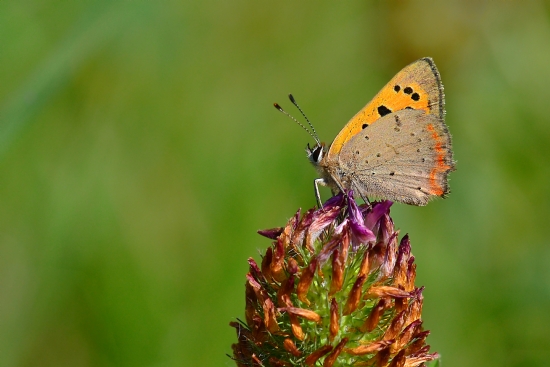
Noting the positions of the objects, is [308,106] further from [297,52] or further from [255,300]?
[255,300]

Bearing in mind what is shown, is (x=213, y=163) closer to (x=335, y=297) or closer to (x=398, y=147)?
(x=398, y=147)

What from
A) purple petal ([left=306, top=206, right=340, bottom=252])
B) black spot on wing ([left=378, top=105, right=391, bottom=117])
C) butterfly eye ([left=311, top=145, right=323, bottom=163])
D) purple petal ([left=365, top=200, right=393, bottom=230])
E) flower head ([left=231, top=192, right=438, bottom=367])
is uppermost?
black spot on wing ([left=378, top=105, right=391, bottom=117])

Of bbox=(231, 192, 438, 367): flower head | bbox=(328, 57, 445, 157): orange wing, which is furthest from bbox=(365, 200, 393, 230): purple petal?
bbox=(328, 57, 445, 157): orange wing

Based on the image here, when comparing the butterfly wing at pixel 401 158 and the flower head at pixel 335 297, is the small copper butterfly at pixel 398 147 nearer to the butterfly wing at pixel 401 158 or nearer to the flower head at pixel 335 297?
the butterfly wing at pixel 401 158

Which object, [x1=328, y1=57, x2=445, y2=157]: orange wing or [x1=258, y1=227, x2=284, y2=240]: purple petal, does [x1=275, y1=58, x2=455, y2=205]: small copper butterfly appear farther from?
[x1=258, y1=227, x2=284, y2=240]: purple petal

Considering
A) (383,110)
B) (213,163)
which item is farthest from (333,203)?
(213,163)

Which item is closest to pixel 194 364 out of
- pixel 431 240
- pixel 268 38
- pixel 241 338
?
pixel 241 338

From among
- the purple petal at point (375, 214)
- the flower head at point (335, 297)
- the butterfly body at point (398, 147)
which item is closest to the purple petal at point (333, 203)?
the flower head at point (335, 297)

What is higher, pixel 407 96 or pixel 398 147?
pixel 407 96

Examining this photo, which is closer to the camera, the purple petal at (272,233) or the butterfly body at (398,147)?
the purple petal at (272,233)
